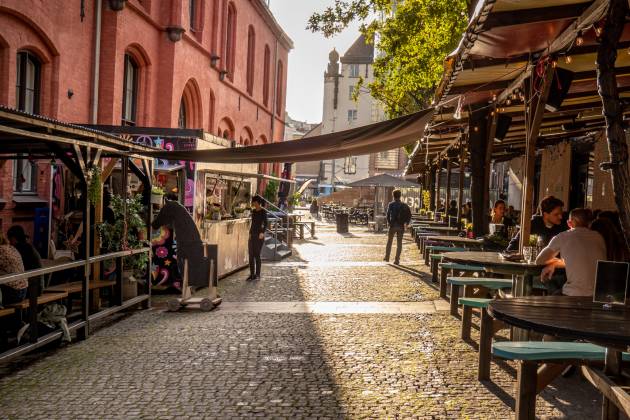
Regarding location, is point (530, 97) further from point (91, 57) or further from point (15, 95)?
point (91, 57)

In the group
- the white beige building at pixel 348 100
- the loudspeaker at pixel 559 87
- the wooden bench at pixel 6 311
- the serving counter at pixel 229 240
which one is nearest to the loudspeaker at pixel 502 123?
the loudspeaker at pixel 559 87

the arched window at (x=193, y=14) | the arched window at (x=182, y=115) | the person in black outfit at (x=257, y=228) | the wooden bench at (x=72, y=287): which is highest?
the arched window at (x=193, y=14)

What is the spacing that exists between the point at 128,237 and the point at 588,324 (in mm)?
7347

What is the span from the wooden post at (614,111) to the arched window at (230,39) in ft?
77.1

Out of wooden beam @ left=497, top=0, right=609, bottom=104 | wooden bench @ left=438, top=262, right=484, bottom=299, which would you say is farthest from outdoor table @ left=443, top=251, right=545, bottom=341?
wooden bench @ left=438, top=262, right=484, bottom=299

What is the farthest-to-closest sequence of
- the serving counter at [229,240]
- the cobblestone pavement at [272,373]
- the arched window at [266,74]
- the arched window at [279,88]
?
the arched window at [279,88] → the arched window at [266,74] → the serving counter at [229,240] → the cobblestone pavement at [272,373]

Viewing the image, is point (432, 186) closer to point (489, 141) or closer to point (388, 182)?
point (388, 182)

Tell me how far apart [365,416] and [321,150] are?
4.41 metres

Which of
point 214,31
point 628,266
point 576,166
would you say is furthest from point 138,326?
point 214,31

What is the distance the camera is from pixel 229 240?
1453cm

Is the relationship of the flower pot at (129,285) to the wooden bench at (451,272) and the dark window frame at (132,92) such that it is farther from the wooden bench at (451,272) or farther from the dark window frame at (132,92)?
the dark window frame at (132,92)

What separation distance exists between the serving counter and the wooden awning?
4583mm

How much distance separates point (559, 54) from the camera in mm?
7211

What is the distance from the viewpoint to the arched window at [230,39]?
27.6 metres
